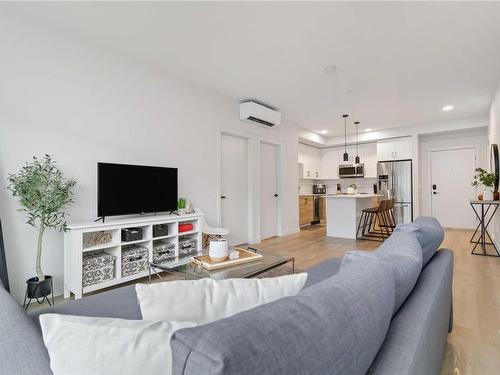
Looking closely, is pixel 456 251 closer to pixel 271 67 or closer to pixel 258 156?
pixel 258 156

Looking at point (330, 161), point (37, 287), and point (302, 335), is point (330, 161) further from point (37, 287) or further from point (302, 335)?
point (302, 335)

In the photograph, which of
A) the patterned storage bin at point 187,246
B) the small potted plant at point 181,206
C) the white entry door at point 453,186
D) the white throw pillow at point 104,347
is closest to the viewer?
the white throw pillow at point 104,347

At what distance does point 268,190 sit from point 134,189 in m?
3.06

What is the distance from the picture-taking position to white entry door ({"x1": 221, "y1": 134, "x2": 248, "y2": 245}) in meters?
4.68

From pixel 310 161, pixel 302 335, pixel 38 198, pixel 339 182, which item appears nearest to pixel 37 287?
pixel 38 198

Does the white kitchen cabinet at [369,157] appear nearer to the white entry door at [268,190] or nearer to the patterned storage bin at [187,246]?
the white entry door at [268,190]

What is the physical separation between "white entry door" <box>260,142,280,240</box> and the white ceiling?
55.1 inches

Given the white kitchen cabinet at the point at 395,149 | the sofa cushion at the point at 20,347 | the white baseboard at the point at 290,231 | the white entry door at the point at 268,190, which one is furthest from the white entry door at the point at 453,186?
the sofa cushion at the point at 20,347

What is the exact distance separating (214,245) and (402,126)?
616 cm

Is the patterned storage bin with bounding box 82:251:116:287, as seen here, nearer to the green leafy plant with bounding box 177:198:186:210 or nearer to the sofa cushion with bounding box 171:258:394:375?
the green leafy plant with bounding box 177:198:186:210

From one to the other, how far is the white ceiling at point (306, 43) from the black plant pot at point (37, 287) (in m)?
2.41

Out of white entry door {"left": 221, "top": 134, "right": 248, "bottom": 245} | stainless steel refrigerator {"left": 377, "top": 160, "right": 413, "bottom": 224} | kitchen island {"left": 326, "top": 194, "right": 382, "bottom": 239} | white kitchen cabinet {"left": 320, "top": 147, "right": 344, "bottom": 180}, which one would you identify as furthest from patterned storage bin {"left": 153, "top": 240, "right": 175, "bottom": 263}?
white kitchen cabinet {"left": 320, "top": 147, "right": 344, "bottom": 180}

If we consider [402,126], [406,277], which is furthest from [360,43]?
[402,126]

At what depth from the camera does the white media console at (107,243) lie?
8.28ft
